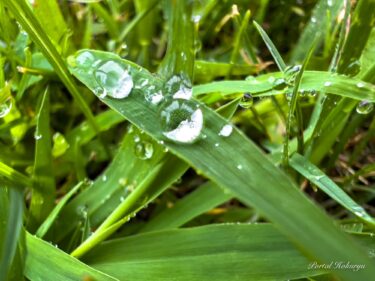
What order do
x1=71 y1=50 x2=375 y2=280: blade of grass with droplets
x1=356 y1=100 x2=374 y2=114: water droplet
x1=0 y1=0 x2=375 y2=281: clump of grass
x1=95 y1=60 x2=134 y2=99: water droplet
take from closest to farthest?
1. x1=71 y1=50 x2=375 y2=280: blade of grass with droplets
2. x1=0 y1=0 x2=375 y2=281: clump of grass
3. x1=95 y1=60 x2=134 y2=99: water droplet
4. x1=356 y1=100 x2=374 y2=114: water droplet

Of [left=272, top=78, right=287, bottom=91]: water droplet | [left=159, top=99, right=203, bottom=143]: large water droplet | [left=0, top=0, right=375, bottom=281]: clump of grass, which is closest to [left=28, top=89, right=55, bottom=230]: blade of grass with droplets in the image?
[left=0, top=0, right=375, bottom=281]: clump of grass

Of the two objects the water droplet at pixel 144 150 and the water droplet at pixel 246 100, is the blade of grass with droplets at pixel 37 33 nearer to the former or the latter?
the water droplet at pixel 144 150

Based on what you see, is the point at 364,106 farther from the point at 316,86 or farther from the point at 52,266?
the point at 52,266

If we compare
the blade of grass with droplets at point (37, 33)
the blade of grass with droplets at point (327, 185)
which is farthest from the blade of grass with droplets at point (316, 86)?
the blade of grass with droplets at point (37, 33)

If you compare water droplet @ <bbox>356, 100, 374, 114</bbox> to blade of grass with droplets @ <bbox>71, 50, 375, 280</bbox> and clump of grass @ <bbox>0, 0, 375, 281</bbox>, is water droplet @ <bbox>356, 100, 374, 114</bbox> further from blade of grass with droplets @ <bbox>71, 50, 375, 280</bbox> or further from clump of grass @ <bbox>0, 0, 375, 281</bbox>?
blade of grass with droplets @ <bbox>71, 50, 375, 280</bbox>

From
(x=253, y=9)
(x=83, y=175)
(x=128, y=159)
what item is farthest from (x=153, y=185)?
(x=253, y=9)
